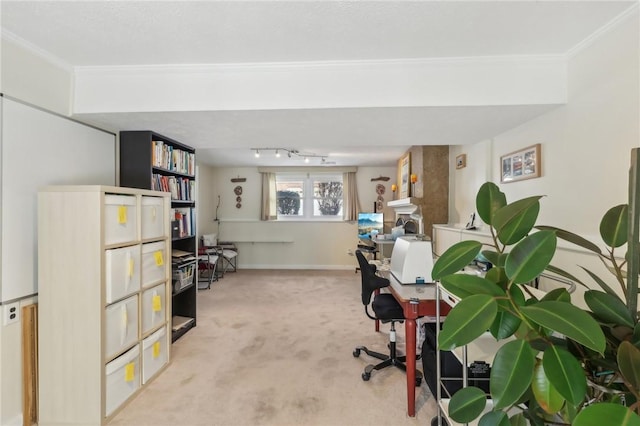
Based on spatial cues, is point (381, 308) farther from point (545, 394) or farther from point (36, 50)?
point (36, 50)

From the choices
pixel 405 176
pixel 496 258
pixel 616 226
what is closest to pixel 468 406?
pixel 496 258

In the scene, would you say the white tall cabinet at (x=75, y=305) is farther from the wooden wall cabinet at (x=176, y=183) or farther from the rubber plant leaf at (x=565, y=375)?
the rubber plant leaf at (x=565, y=375)

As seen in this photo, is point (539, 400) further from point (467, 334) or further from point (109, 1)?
point (109, 1)

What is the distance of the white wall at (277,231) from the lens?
6.31 m

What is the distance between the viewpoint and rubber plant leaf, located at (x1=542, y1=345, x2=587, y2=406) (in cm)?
60

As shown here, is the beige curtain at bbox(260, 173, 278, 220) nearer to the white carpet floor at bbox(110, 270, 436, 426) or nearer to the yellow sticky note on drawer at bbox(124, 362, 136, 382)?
the white carpet floor at bbox(110, 270, 436, 426)

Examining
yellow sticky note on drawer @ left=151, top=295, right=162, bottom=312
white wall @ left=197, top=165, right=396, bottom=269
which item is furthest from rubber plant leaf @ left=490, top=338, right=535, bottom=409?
white wall @ left=197, top=165, right=396, bottom=269

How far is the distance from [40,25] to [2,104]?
51cm

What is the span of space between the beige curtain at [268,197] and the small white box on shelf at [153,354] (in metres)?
4.00

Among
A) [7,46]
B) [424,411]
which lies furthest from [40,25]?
[424,411]

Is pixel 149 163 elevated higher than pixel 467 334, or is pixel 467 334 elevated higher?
pixel 149 163

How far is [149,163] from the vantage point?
8.50 ft

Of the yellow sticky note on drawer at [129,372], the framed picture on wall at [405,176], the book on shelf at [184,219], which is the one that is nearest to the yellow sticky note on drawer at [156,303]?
the yellow sticky note on drawer at [129,372]

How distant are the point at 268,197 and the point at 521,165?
4.77 meters
